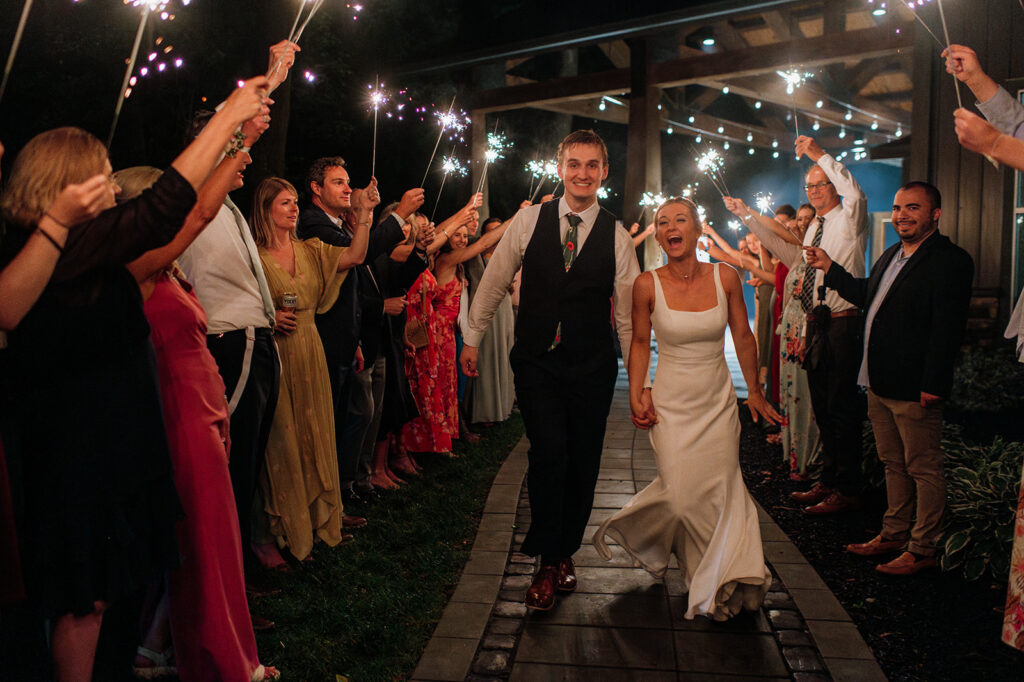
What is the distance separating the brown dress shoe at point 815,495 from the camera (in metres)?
5.94

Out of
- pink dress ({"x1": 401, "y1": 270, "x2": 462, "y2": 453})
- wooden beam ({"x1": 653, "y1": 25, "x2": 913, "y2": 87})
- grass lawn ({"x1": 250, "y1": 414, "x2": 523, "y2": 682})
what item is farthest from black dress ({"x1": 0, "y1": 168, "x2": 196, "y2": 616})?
wooden beam ({"x1": 653, "y1": 25, "x2": 913, "y2": 87})

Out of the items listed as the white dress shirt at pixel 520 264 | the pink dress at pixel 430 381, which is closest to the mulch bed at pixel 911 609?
the white dress shirt at pixel 520 264

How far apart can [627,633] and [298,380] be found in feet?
7.05

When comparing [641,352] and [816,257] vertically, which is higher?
[816,257]

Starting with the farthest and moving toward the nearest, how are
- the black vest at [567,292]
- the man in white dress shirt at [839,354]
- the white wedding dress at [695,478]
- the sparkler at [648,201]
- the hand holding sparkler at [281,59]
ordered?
1. the sparkler at [648,201]
2. the man in white dress shirt at [839,354]
3. the black vest at [567,292]
4. the white wedding dress at [695,478]
5. the hand holding sparkler at [281,59]

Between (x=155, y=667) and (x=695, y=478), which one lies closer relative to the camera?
(x=155, y=667)

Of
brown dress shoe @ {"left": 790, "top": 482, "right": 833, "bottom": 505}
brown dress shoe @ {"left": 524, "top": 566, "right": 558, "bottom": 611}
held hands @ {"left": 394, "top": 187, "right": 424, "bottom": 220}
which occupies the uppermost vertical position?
held hands @ {"left": 394, "top": 187, "right": 424, "bottom": 220}

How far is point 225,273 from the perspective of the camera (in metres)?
3.69

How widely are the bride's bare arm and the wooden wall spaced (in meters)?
6.20

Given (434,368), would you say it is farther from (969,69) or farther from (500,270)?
(969,69)

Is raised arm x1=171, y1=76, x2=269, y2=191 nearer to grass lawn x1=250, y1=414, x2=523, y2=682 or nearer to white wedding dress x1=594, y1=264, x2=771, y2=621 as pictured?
grass lawn x1=250, y1=414, x2=523, y2=682

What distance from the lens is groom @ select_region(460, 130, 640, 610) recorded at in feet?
13.4

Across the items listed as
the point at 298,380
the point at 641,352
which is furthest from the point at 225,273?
the point at 641,352

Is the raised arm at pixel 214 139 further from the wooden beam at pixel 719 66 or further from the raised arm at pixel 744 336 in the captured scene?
the wooden beam at pixel 719 66
